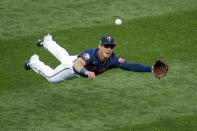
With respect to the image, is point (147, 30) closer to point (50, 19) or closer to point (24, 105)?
point (50, 19)

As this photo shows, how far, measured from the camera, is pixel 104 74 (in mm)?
12164

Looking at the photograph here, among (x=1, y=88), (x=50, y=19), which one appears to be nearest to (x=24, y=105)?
(x=1, y=88)

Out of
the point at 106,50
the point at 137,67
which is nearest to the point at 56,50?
the point at 106,50

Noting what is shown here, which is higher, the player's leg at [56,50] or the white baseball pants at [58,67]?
the player's leg at [56,50]

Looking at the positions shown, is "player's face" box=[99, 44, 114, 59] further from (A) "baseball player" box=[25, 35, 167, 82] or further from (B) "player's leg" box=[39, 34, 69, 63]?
(B) "player's leg" box=[39, 34, 69, 63]

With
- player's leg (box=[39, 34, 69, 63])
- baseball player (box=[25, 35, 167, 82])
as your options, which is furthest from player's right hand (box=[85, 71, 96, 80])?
player's leg (box=[39, 34, 69, 63])

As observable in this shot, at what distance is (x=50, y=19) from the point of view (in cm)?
1461

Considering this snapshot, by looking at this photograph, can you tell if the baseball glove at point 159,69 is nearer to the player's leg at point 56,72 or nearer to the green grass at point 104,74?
the green grass at point 104,74

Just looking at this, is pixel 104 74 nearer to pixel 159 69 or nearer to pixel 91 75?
pixel 159 69

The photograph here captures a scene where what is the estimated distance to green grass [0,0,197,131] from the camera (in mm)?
9875

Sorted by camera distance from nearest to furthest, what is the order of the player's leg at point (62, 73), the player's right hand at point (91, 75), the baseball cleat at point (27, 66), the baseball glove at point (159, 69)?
the player's right hand at point (91, 75), the baseball glove at point (159, 69), the player's leg at point (62, 73), the baseball cleat at point (27, 66)

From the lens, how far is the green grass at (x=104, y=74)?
9.88 meters

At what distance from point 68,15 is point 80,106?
4746 mm

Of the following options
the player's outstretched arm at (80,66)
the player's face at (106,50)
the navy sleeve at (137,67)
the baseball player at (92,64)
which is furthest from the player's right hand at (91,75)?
the navy sleeve at (137,67)
